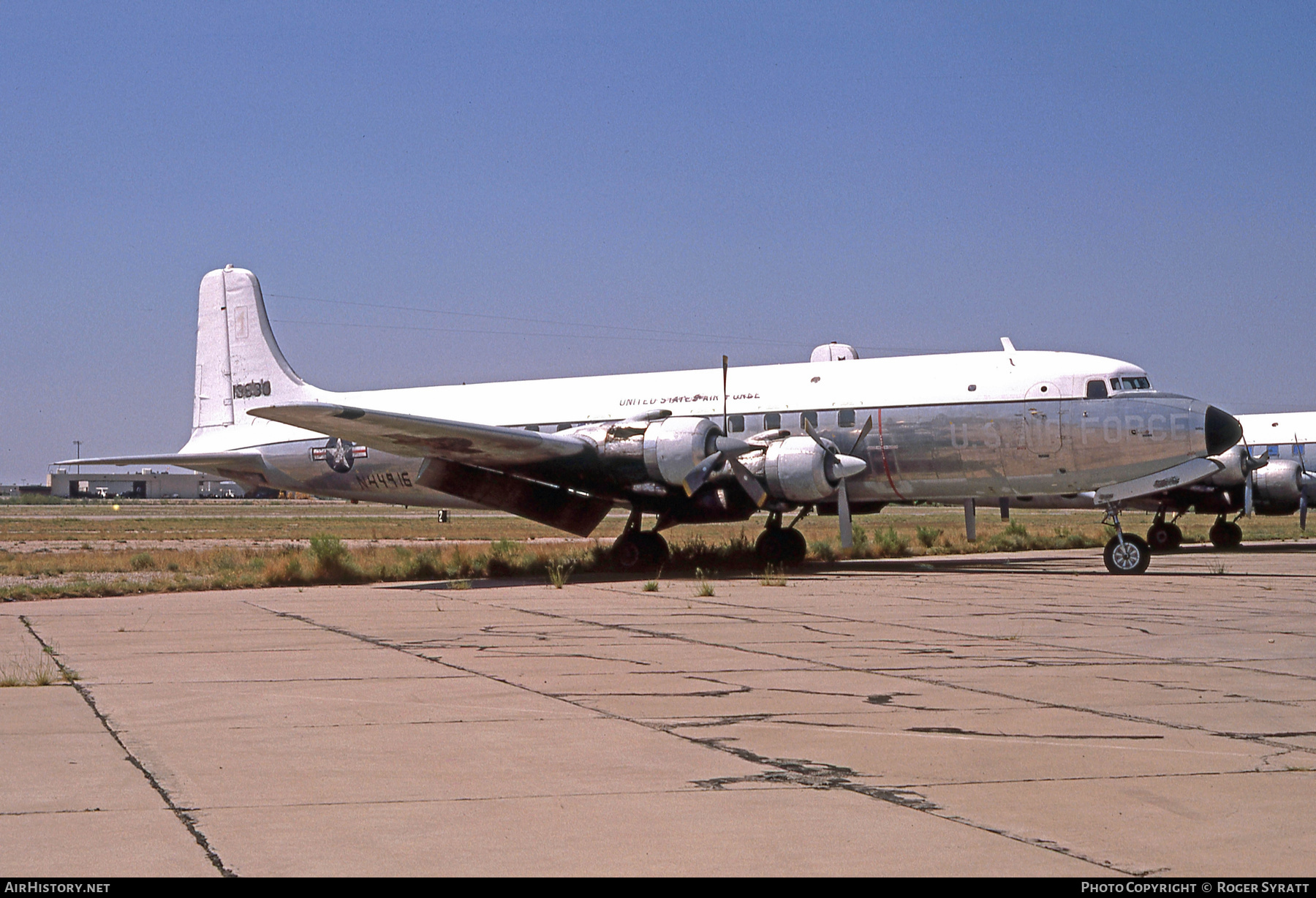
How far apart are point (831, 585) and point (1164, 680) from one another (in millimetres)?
9635

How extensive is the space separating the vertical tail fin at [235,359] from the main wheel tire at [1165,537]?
19.0 m

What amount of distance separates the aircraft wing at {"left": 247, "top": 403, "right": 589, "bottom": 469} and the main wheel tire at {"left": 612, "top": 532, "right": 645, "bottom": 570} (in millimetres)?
2186

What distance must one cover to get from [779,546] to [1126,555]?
6.10m

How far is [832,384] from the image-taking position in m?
22.5

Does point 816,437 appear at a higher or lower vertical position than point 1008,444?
higher

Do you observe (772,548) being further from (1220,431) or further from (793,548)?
(1220,431)

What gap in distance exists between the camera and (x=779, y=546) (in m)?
23.5

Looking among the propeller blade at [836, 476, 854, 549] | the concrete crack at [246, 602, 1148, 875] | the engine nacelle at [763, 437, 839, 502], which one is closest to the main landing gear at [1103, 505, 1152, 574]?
the propeller blade at [836, 476, 854, 549]

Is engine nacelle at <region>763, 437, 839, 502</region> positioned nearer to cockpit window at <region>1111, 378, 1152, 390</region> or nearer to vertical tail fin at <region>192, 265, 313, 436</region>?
cockpit window at <region>1111, 378, 1152, 390</region>

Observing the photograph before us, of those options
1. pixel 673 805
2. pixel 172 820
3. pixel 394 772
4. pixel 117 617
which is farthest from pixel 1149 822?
pixel 117 617

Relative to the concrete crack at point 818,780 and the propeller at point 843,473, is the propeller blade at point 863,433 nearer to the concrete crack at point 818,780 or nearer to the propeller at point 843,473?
the propeller at point 843,473

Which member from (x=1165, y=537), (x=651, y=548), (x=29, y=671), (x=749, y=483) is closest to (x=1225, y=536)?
(x=1165, y=537)

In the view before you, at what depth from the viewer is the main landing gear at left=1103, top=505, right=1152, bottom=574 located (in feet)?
66.5
